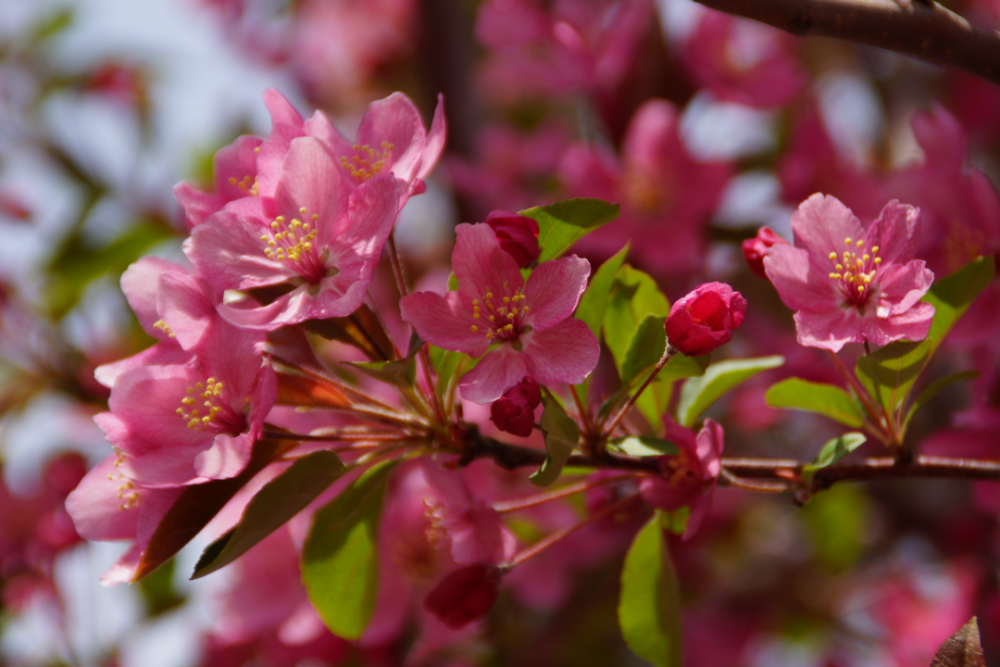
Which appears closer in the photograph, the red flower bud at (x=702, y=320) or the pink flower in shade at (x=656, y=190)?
the red flower bud at (x=702, y=320)

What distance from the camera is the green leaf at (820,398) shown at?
96 cm

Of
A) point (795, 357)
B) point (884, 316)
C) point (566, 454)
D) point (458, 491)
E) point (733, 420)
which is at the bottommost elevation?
point (733, 420)

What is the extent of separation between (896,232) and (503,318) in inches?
17.1

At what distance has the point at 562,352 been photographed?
852 millimetres

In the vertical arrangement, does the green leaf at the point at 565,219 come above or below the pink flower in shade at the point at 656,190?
above

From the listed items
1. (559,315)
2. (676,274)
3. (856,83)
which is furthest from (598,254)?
(856,83)

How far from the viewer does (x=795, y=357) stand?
1687mm

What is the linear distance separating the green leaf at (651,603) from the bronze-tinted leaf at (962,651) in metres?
0.28

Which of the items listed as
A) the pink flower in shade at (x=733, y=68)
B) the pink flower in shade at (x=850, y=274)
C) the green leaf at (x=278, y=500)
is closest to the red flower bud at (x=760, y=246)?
the pink flower in shade at (x=850, y=274)

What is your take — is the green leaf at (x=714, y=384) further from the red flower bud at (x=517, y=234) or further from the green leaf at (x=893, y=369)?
the red flower bud at (x=517, y=234)

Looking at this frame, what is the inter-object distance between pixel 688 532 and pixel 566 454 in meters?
0.18

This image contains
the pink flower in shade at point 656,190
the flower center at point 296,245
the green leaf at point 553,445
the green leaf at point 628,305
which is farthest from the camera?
the pink flower in shade at point 656,190

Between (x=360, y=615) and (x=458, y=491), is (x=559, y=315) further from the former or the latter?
(x=360, y=615)

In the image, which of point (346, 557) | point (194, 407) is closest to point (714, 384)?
point (346, 557)
